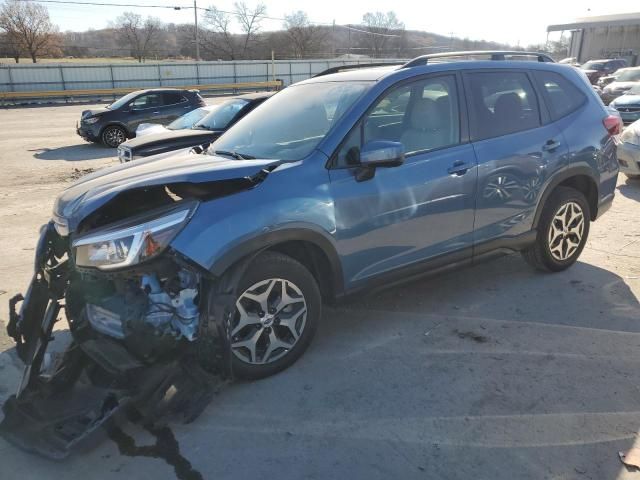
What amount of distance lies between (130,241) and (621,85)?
69.8ft

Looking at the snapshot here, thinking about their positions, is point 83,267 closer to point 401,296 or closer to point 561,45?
point 401,296

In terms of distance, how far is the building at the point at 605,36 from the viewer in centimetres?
4994

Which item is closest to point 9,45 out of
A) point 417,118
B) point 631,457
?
point 417,118

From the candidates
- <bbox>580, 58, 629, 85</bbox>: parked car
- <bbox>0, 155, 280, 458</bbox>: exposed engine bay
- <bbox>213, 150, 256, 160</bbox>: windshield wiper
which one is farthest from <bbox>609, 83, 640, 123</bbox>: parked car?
<bbox>580, 58, 629, 85</bbox>: parked car

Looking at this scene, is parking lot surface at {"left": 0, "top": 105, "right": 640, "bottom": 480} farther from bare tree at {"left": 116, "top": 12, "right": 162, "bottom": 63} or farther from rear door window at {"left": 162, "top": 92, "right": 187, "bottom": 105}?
bare tree at {"left": 116, "top": 12, "right": 162, "bottom": 63}

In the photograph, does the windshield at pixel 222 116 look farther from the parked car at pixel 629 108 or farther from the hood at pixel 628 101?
the hood at pixel 628 101

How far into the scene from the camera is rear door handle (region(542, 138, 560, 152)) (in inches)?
174

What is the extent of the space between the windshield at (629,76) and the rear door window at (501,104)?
19601 mm

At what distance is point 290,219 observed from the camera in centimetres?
317

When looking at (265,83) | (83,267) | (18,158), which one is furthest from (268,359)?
(265,83)

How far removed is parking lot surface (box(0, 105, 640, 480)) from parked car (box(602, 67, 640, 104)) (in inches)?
676

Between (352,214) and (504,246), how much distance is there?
1.66 meters

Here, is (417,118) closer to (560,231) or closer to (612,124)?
(560,231)

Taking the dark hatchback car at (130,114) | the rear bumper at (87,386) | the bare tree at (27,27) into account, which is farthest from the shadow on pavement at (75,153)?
the bare tree at (27,27)
